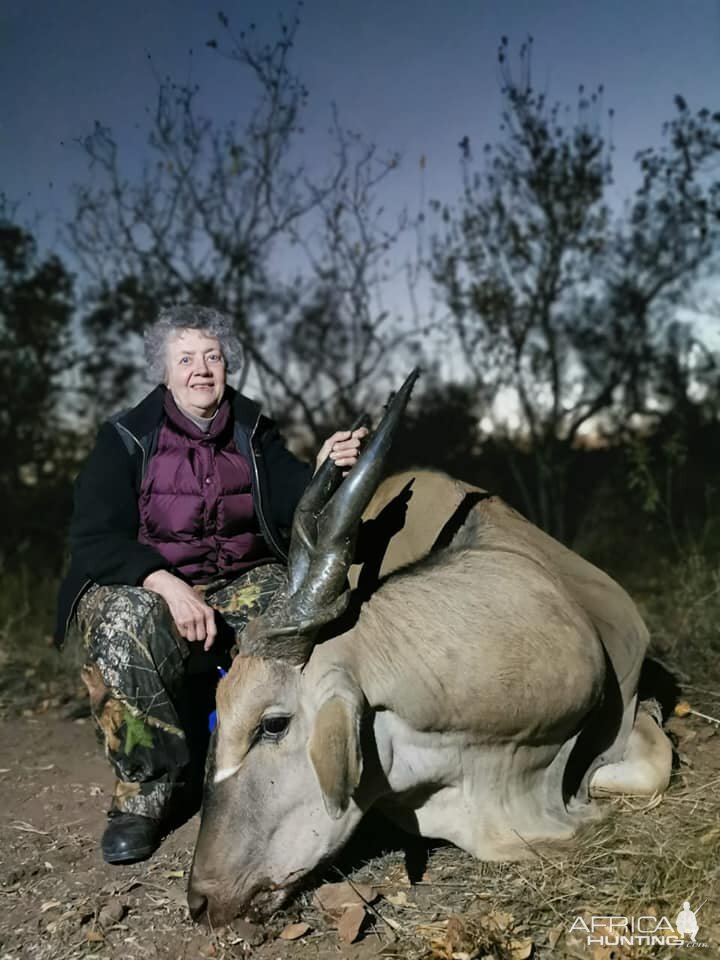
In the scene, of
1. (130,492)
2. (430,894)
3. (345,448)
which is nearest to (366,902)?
(430,894)

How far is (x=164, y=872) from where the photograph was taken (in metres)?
3.28

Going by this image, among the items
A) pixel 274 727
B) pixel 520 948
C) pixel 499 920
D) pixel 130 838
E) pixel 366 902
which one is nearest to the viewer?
pixel 520 948

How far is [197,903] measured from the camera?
2.82 m

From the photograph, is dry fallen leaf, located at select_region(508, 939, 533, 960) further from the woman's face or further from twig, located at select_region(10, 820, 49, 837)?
the woman's face

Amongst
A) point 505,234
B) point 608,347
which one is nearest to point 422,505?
point 505,234

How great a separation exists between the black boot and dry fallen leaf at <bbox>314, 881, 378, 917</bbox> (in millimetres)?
728

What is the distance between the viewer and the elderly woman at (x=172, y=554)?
3461 mm

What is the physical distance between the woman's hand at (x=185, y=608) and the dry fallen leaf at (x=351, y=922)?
1049 millimetres

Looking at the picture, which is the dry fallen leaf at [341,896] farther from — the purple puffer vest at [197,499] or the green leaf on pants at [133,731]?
the purple puffer vest at [197,499]

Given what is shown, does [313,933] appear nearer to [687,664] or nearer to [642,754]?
[642,754]

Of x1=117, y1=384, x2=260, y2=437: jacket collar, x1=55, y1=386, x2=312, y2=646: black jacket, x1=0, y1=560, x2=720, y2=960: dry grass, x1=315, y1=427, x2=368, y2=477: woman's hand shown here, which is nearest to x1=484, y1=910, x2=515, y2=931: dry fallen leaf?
x1=0, y1=560, x2=720, y2=960: dry grass

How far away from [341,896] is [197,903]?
0.46 meters

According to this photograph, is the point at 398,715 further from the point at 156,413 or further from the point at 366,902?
the point at 156,413

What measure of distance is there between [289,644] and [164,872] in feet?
3.48
